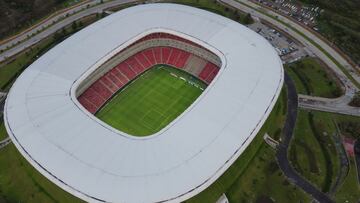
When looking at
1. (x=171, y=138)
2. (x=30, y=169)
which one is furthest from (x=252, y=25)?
(x=30, y=169)

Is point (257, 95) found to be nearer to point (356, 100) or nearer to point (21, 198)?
point (356, 100)

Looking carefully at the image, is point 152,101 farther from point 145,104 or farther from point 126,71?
point 126,71

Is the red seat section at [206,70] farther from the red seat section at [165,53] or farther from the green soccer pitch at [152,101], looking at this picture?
the red seat section at [165,53]

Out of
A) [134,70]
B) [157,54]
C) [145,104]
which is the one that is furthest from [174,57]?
[145,104]

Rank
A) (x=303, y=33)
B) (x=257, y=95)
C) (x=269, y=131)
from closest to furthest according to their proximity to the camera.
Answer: (x=257, y=95), (x=269, y=131), (x=303, y=33)

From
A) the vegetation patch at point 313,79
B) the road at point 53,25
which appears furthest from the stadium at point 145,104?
the road at point 53,25

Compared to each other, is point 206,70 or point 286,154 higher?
point 206,70
